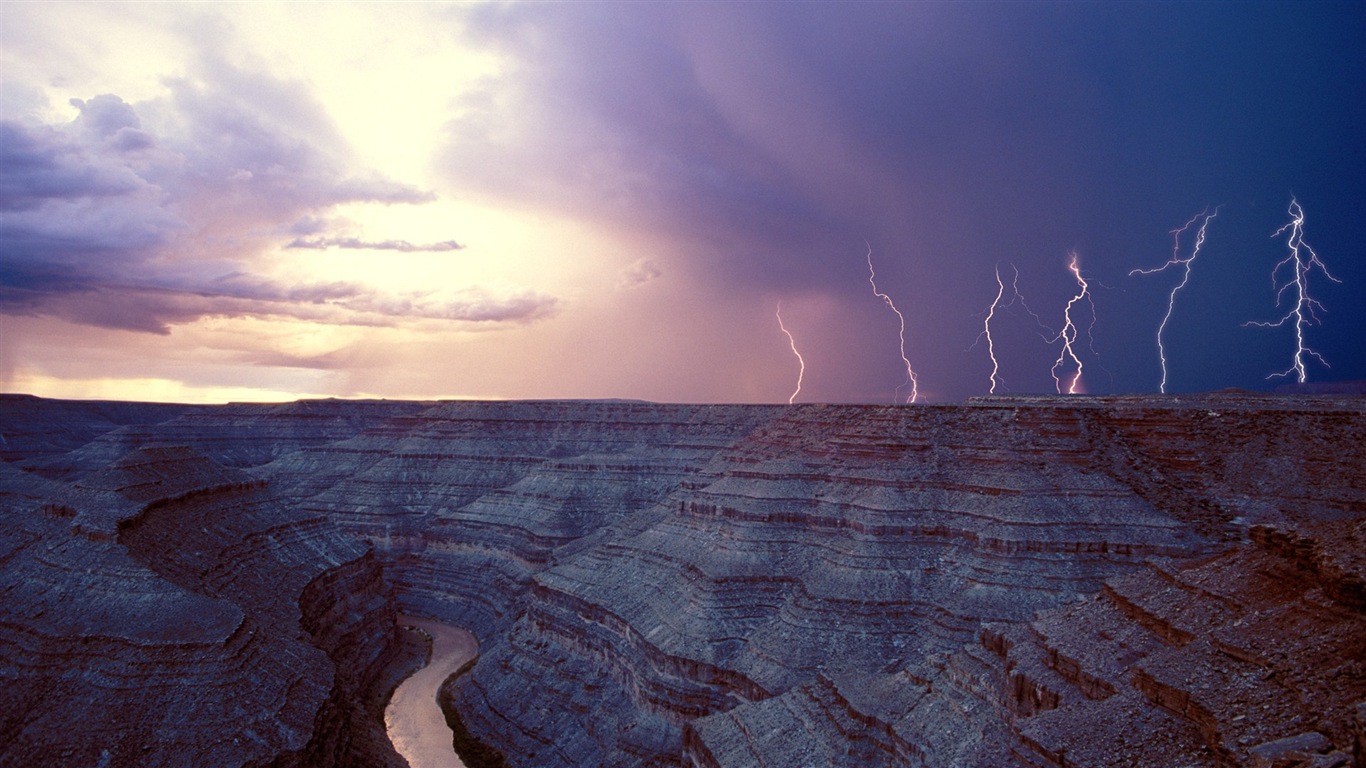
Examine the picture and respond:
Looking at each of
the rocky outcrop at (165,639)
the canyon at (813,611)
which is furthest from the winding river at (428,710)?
the rocky outcrop at (165,639)

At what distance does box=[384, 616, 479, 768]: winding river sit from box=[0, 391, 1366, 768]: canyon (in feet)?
4.40

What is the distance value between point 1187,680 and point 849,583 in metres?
23.8

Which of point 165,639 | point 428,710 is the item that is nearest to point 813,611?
point 428,710

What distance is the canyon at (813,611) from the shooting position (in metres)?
23.8

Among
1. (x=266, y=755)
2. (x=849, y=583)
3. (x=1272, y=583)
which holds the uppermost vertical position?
(x=1272, y=583)

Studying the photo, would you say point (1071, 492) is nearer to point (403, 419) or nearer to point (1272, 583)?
point (1272, 583)

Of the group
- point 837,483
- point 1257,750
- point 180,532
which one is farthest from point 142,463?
point 1257,750

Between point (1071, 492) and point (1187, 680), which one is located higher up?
point (1071, 492)

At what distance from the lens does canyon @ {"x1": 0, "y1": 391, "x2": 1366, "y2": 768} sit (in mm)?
23812

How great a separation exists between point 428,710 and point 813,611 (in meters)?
30.1

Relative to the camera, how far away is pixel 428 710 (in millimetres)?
56875

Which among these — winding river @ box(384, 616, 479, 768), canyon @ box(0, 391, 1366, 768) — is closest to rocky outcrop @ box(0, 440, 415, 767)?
canyon @ box(0, 391, 1366, 768)

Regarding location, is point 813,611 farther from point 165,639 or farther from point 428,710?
point 165,639

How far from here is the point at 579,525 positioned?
277ft
